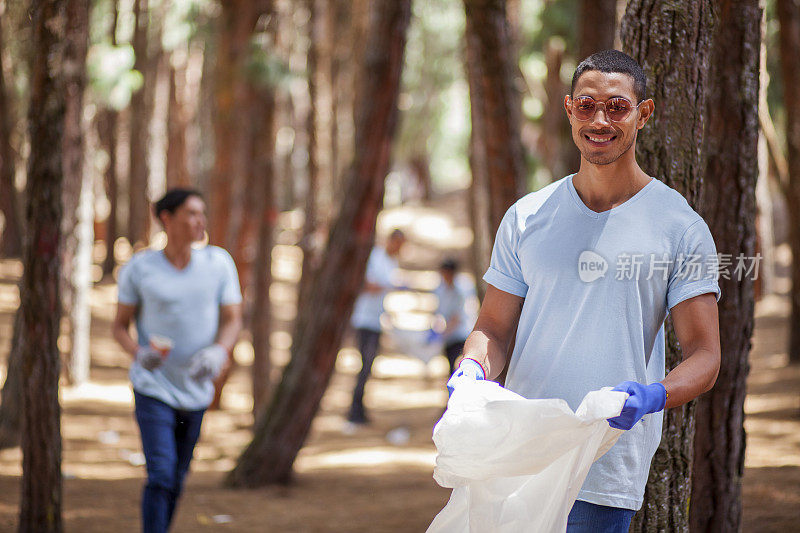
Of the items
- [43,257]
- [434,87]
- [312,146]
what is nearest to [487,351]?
[43,257]

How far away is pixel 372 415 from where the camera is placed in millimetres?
12930

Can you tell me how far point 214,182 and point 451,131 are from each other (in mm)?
36033

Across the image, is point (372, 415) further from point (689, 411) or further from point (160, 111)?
point (160, 111)

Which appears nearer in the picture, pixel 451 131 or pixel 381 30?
pixel 381 30

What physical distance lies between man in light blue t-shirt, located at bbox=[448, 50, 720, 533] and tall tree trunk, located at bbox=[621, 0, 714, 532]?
2.69 feet

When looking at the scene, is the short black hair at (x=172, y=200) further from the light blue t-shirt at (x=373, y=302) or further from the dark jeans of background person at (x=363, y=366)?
the dark jeans of background person at (x=363, y=366)

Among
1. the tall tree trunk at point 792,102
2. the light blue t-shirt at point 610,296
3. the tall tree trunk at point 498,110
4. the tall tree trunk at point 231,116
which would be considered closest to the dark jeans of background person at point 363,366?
the tall tree trunk at point 231,116

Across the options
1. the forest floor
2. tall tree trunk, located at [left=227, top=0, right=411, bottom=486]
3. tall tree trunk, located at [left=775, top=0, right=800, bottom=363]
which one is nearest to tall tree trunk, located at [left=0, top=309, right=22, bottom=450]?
the forest floor

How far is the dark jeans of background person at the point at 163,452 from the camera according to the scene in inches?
193

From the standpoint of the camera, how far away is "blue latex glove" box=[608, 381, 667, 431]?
7.91 ft

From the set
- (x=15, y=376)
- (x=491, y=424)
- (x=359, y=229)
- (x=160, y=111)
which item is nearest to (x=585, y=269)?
(x=491, y=424)

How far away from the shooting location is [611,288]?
267 cm

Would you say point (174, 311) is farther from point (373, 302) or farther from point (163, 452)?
point (373, 302)

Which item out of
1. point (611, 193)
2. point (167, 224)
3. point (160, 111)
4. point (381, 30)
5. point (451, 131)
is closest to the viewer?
point (611, 193)
